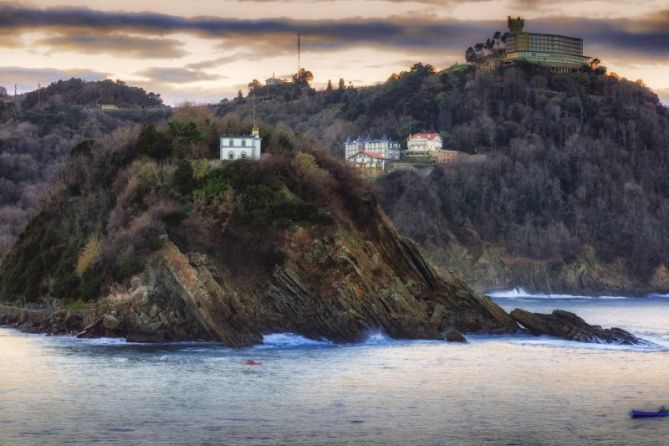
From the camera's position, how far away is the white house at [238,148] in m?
87.3

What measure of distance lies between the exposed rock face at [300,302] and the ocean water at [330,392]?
1.50 m

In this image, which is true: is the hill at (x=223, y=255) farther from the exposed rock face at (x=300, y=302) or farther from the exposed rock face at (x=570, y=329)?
the exposed rock face at (x=570, y=329)

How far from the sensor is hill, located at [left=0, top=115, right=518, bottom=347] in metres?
71.3

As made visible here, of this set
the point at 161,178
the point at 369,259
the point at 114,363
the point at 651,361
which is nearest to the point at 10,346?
the point at 114,363

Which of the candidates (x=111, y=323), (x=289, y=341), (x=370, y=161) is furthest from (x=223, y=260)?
(x=370, y=161)

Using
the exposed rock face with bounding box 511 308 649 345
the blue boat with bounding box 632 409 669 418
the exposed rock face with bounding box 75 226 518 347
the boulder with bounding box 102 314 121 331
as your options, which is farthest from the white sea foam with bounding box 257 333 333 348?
the blue boat with bounding box 632 409 669 418

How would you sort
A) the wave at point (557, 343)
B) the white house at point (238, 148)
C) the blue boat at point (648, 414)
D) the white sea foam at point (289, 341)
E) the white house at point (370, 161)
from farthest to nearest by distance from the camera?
the white house at point (370, 161) → the white house at point (238, 148) → the wave at point (557, 343) → the white sea foam at point (289, 341) → the blue boat at point (648, 414)

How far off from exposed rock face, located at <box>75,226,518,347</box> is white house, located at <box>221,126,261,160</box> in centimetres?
1372

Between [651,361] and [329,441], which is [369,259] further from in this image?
[329,441]

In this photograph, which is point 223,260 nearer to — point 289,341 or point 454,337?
point 289,341

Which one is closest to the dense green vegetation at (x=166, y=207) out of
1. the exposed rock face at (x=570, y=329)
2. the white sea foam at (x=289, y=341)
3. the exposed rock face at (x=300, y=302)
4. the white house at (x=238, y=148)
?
the white house at (x=238, y=148)

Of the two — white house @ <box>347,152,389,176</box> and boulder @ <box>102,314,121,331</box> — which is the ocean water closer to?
boulder @ <box>102,314,121,331</box>

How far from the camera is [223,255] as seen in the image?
251 ft

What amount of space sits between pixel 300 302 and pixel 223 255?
6793mm
